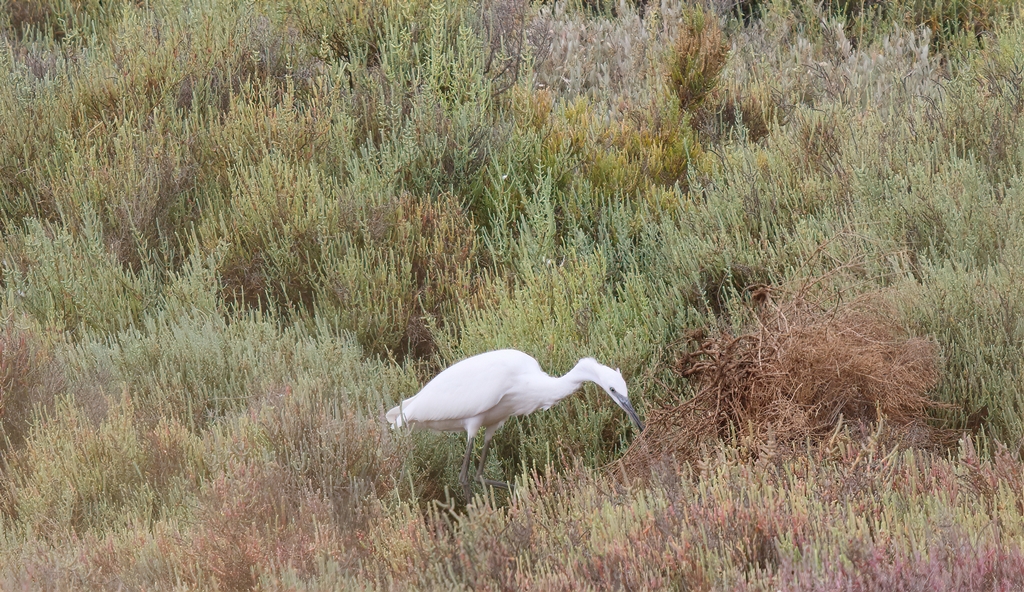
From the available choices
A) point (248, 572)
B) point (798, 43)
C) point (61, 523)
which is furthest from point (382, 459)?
point (798, 43)

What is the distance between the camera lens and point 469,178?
623cm

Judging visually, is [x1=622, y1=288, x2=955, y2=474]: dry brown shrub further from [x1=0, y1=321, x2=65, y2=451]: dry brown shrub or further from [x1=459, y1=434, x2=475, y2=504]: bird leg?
[x1=0, y1=321, x2=65, y2=451]: dry brown shrub

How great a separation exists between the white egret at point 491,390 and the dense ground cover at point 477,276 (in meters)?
0.18

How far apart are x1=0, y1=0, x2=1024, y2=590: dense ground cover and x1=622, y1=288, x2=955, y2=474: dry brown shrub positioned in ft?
0.23

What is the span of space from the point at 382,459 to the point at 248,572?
2.64 ft

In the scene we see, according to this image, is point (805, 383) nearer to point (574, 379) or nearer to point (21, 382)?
point (574, 379)

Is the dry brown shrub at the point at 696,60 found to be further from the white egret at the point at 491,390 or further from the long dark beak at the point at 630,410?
the long dark beak at the point at 630,410

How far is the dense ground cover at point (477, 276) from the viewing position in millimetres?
3035

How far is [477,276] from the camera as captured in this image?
5.32 m

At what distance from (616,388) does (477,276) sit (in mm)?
1745

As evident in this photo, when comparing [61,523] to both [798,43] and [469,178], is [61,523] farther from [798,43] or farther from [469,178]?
[798,43]

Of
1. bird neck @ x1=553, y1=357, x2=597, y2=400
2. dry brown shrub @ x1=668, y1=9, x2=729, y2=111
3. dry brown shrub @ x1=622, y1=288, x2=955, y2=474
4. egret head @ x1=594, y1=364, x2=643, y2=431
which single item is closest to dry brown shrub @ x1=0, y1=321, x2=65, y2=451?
bird neck @ x1=553, y1=357, x2=597, y2=400

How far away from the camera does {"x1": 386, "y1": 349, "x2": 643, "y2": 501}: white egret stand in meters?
3.91

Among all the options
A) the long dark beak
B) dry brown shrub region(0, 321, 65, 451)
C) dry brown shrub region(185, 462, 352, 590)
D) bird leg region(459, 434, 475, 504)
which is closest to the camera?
dry brown shrub region(185, 462, 352, 590)
